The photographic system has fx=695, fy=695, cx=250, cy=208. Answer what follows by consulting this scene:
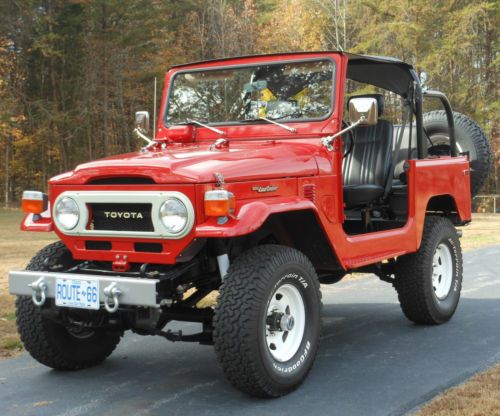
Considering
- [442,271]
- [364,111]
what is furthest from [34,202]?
[442,271]

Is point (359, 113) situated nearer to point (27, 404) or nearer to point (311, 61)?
point (311, 61)

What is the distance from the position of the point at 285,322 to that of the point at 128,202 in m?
1.19

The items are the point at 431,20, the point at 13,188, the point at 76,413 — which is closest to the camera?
the point at 76,413

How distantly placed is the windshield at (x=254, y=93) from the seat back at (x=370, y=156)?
3.45 ft

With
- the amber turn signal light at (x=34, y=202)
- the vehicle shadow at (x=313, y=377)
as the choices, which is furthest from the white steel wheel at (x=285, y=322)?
the amber turn signal light at (x=34, y=202)

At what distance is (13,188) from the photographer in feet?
128

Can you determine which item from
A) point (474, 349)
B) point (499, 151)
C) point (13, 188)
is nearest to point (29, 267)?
point (474, 349)

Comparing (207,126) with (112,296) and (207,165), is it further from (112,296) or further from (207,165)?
(112,296)

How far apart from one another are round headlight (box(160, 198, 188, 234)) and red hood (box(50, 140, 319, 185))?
13cm

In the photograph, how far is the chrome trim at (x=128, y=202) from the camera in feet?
12.9

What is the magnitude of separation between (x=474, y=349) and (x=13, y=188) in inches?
1459

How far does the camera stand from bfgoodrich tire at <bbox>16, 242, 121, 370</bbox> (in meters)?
4.56

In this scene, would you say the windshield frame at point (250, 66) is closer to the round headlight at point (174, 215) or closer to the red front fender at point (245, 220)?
the red front fender at point (245, 220)

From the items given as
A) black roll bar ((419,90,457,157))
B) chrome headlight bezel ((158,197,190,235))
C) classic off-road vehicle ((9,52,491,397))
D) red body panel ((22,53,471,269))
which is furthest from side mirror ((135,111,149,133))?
black roll bar ((419,90,457,157))
